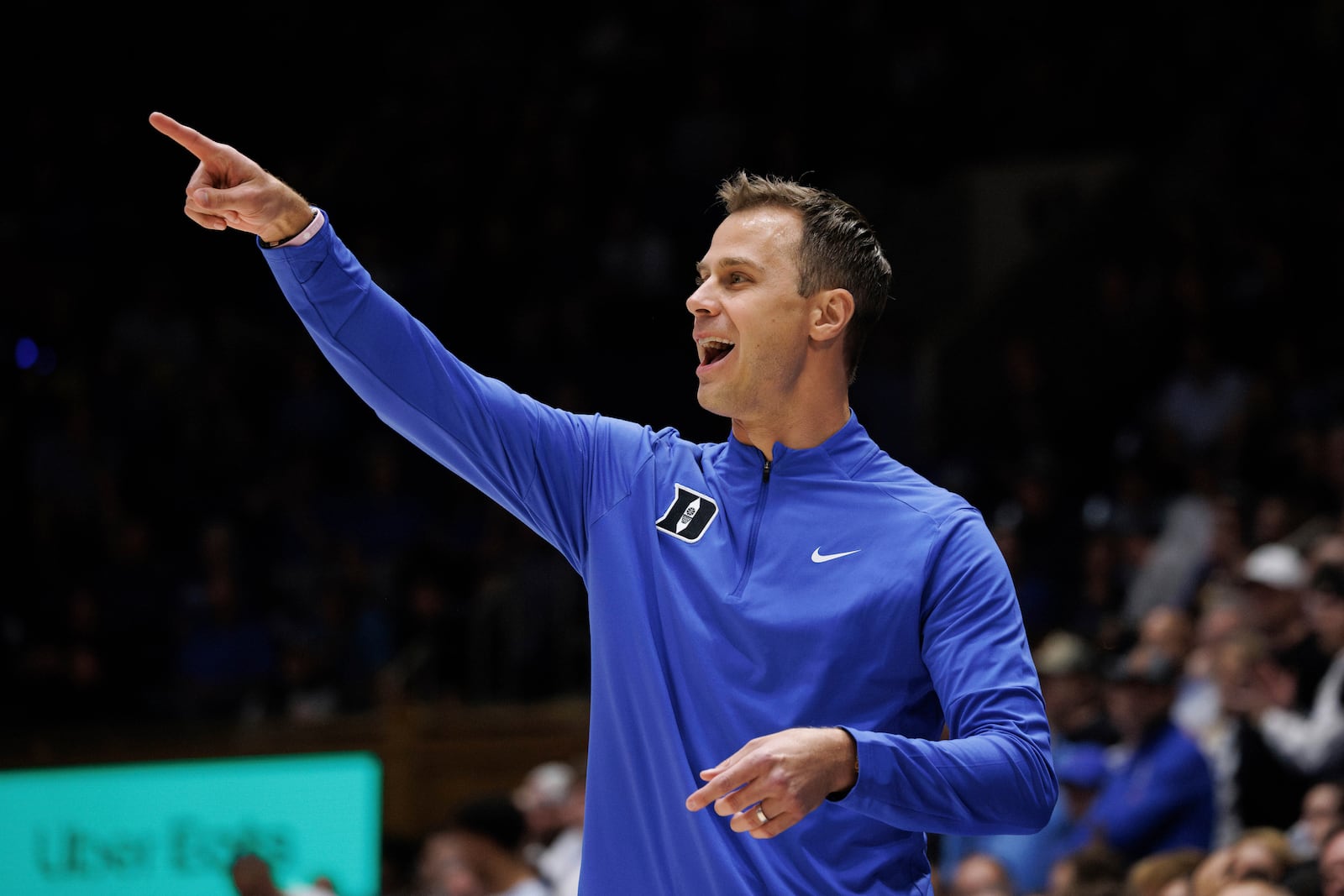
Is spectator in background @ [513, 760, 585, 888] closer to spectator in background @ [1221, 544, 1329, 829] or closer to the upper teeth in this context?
spectator in background @ [1221, 544, 1329, 829]

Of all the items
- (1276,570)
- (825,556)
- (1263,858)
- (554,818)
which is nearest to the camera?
(825,556)

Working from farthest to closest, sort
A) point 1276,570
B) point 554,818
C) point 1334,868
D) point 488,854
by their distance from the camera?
point 554,818 → point 1276,570 → point 488,854 → point 1334,868

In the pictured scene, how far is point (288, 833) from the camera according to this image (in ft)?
23.5

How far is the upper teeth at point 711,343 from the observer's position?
2516mm

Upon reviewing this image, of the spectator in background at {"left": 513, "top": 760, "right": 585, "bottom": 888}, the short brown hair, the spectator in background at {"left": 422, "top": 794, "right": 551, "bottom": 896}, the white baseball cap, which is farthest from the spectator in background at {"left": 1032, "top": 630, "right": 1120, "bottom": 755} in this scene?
the short brown hair

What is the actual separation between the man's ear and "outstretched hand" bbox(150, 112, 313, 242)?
2.48 ft

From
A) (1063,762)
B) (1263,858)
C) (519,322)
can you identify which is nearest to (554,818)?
(1063,762)

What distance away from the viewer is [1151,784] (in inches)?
239

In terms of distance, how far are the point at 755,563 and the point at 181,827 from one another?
17.9 feet

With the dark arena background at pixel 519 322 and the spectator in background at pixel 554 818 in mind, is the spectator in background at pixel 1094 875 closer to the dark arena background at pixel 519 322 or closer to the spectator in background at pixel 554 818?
the spectator in background at pixel 554 818

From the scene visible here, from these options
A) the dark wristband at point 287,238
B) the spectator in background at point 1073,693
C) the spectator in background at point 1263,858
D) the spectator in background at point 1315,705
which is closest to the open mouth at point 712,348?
the dark wristband at point 287,238

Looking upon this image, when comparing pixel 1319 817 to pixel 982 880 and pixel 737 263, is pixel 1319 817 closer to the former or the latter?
pixel 982 880

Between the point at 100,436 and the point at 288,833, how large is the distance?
13.4ft

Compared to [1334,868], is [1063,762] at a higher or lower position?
lower
